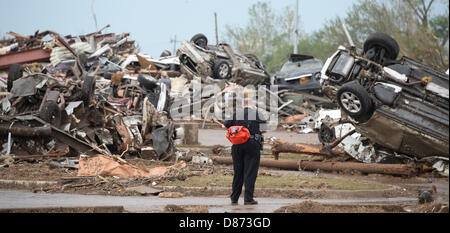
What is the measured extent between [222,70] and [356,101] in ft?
51.0

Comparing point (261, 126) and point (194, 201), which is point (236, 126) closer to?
point (261, 126)

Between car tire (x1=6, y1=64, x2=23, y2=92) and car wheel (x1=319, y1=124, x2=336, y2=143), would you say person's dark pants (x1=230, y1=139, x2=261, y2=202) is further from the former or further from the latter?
car tire (x1=6, y1=64, x2=23, y2=92)

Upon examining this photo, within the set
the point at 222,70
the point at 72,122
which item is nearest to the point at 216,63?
the point at 222,70

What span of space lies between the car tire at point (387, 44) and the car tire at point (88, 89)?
289 inches

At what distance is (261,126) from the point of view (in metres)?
8.66

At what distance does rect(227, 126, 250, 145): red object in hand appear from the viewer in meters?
8.13

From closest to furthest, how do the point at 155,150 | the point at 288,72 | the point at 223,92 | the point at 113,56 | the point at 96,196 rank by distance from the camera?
the point at 96,196, the point at 155,150, the point at 223,92, the point at 288,72, the point at 113,56

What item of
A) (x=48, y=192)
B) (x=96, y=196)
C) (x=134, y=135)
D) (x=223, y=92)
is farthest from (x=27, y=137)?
(x=223, y=92)

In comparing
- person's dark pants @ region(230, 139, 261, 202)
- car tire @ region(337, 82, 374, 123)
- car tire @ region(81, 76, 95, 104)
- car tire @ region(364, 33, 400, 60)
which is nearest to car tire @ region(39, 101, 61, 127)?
car tire @ region(81, 76, 95, 104)

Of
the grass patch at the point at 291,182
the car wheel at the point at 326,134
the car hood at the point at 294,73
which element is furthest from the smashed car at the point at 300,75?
the grass patch at the point at 291,182

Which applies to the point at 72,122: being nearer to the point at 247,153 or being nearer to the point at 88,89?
the point at 88,89

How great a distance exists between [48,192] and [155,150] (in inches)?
191

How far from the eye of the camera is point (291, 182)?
11.1m

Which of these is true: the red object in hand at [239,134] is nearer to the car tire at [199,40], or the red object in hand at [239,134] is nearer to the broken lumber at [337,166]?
the broken lumber at [337,166]
